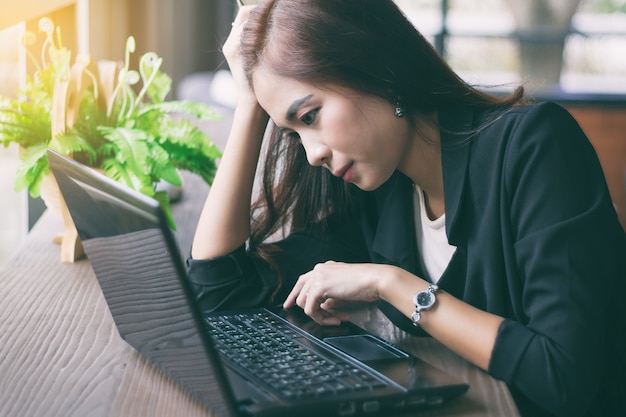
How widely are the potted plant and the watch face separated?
0.54 metres

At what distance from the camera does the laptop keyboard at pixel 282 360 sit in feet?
2.63

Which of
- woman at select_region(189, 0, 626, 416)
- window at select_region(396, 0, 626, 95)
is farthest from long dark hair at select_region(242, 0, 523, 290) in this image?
window at select_region(396, 0, 626, 95)

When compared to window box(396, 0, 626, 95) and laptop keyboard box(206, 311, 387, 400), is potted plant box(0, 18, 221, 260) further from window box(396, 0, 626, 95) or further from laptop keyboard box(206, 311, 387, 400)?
window box(396, 0, 626, 95)

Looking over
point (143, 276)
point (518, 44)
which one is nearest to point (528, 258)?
point (143, 276)

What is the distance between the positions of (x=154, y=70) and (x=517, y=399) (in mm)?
938

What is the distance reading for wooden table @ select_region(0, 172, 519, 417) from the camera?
0.82m

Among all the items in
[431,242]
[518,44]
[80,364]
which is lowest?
[80,364]

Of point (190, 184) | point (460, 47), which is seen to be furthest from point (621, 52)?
point (190, 184)

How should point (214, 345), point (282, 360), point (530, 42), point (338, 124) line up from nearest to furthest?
point (214, 345), point (282, 360), point (338, 124), point (530, 42)

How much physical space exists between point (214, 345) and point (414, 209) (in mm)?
654

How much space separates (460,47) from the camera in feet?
16.1

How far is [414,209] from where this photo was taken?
133cm

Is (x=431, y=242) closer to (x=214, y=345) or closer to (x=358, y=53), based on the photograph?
(x=358, y=53)

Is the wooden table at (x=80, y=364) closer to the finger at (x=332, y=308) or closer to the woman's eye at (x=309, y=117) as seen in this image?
the finger at (x=332, y=308)
